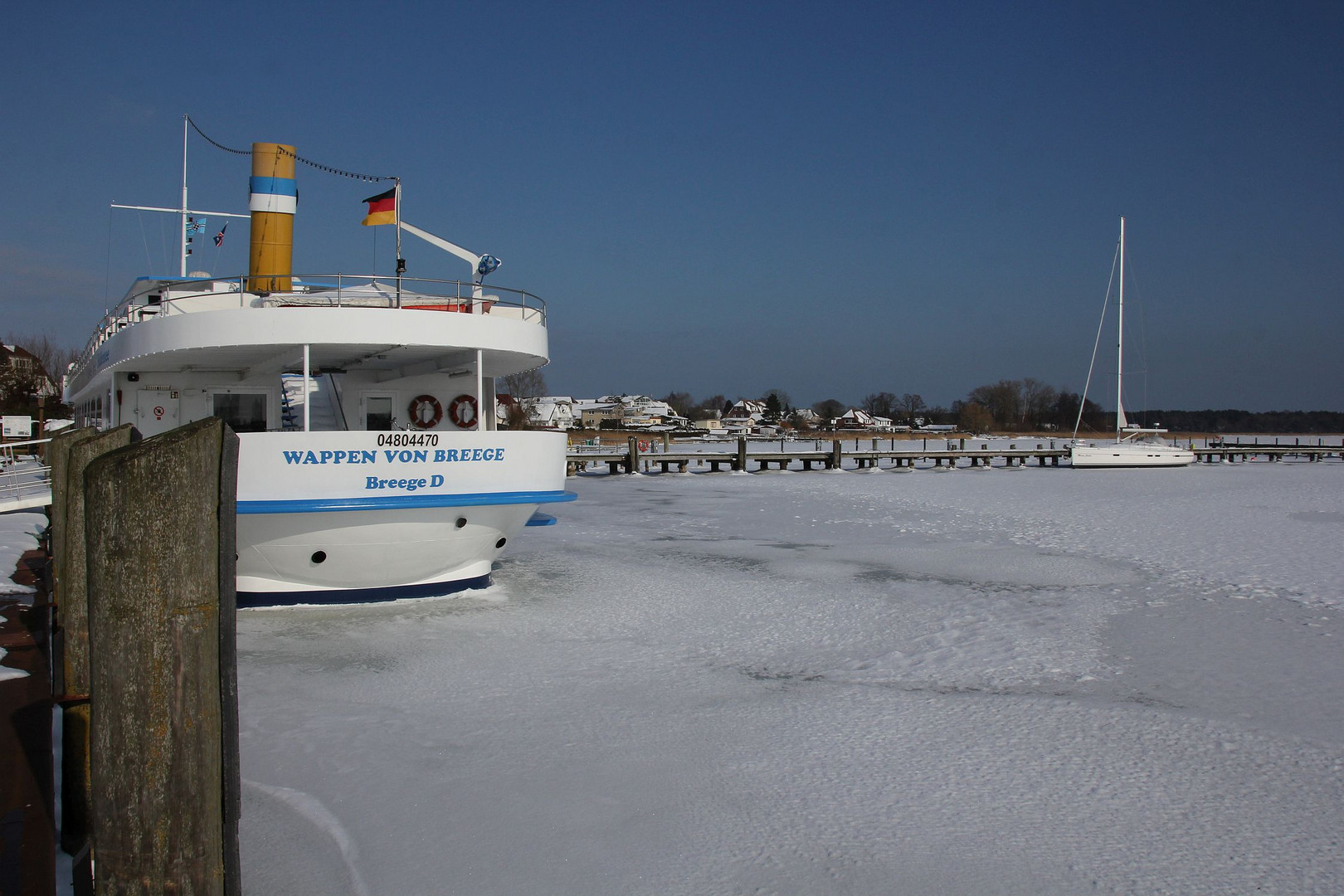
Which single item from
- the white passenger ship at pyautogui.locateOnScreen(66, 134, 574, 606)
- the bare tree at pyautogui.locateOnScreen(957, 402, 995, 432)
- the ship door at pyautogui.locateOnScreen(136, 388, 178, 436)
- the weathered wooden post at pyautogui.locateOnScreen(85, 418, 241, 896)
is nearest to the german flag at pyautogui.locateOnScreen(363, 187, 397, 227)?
the white passenger ship at pyautogui.locateOnScreen(66, 134, 574, 606)

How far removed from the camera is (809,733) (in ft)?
21.7

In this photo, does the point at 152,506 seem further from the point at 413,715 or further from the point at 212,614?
the point at 413,715

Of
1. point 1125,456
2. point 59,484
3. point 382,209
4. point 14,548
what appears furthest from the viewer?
point 1125,456

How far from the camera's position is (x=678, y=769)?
5945 mm

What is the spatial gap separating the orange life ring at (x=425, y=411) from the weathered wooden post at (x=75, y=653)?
15.2ft

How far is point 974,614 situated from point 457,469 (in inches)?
232

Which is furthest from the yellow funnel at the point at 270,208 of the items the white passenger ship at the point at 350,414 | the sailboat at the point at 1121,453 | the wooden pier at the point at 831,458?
the sailboat at the point at 1121,453

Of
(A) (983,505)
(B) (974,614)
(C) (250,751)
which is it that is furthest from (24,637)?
(A) (983,505)

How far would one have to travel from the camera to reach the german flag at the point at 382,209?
11609 mm

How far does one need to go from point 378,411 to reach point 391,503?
345cm

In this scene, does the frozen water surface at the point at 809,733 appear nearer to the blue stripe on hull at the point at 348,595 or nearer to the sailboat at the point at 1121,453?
the blue stripe on hull at the point at 348,595

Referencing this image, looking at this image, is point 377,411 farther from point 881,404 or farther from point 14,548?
point 881,404

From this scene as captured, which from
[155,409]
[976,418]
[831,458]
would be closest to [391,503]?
[155,409]

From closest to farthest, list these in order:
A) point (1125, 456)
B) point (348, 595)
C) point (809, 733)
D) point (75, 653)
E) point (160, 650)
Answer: point (160, 650) < point (75, 653) < point (809, 733) < point (348, 595) < point (1125, 456)
